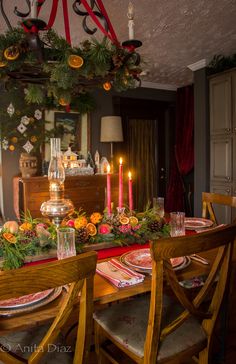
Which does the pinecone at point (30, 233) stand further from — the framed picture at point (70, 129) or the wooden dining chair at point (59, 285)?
the framed picture at point (70, 129)

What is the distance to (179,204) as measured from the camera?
531 cm

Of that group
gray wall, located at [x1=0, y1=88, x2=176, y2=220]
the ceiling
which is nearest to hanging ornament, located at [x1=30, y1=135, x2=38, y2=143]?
gray wall, located at [x1=0, y1=88, x2=176, y2=220]

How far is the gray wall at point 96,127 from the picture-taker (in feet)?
12.9

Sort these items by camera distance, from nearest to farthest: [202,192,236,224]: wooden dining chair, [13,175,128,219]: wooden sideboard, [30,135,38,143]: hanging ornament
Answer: [202,192,236,224]: wooden dining chair → [13,175,128,219]: wooden sideboard → [30,135,38,143]: hanging ornament

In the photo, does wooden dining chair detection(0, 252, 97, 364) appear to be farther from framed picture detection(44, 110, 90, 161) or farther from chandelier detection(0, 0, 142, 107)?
framed picture detection(44, 110, 90, 161)

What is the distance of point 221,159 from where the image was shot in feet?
12.5

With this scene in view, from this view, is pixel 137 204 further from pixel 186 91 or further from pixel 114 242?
pixel 114 242

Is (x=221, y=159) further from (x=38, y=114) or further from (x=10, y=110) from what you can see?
(x=10, y=110)

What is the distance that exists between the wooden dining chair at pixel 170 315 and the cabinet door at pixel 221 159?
2663 millimetres

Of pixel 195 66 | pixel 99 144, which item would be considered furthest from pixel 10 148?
pixel 195 66

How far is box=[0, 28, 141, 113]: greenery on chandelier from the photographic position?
4.10 feet

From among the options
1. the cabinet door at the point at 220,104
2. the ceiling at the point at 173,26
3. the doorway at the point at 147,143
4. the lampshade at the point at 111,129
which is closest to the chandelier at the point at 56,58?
the ceiling at the point at 173,26

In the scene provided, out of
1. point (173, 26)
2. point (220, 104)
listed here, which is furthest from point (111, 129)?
point (173, 26)

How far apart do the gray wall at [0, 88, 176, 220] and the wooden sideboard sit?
140 millimetres
